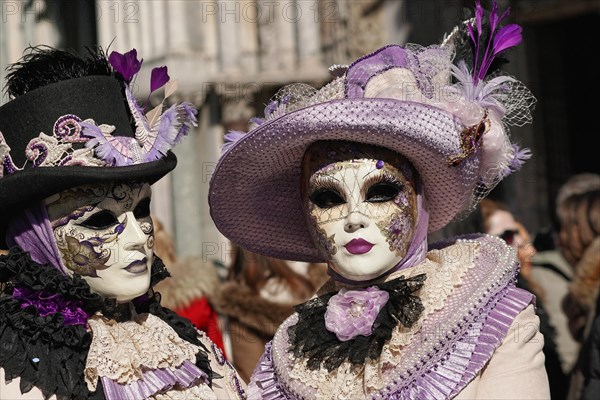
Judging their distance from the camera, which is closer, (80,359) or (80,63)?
(80,359)

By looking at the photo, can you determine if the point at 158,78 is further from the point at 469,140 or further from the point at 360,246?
the point at 469,140

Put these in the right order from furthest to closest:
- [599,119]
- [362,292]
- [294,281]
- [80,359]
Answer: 1. [599,119]
2. [294,281]
3. [362,292]
4. [80,359]

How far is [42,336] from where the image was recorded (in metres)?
2.50

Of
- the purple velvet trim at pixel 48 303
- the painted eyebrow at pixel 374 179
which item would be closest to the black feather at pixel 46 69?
the purple velvet trim at pixel 48 303

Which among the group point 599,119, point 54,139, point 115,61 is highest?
point 115,61

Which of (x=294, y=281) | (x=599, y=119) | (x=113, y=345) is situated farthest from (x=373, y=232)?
(x=599, y=119)

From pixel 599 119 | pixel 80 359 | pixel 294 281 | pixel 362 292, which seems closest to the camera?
pixel 80 359

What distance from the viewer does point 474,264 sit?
2.78 metres

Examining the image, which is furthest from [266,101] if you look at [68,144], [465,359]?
[465,359]

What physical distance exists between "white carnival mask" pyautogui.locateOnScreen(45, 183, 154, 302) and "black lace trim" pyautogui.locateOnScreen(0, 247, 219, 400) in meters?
0.05

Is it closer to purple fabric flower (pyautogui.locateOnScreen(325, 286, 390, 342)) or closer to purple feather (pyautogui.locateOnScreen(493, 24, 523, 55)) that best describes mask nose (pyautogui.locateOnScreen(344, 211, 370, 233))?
purple fabric flower (pyautogui.locateOnScreen(325, 286, 390, 342))

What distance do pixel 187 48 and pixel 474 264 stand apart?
5342 millimetres

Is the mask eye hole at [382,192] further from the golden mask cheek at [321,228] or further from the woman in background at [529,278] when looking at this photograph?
the woman in background at [529,278]

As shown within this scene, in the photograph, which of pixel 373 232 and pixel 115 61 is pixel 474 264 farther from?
pixel 115 61
